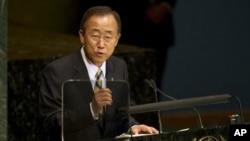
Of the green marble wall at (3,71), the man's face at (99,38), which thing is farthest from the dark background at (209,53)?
the green marble wall at (3,71)

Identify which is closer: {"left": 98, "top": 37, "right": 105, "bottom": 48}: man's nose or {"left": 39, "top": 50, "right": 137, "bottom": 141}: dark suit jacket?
{"left": 39, "top": 50, "right": 137, "bottom": 141}: dark suit jacket

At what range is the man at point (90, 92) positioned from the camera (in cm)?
324

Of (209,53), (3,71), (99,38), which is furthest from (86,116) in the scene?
(209,53)

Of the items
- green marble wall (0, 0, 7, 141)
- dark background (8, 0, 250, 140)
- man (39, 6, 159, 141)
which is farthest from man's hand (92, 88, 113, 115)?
dark background (8, 0, 250, 140)

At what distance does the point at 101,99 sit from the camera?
3277 mm

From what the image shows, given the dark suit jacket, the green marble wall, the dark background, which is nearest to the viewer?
the dark suit jacket

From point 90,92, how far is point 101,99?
0.07 m

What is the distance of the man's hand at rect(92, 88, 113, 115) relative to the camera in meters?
3.25

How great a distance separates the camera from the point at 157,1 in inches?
206

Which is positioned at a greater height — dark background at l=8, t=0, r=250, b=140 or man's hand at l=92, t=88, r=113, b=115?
dark background at l=8, t=0, r=250, b=140

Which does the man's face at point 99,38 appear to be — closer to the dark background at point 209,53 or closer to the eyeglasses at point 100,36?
the eyeglasses at point 100,36

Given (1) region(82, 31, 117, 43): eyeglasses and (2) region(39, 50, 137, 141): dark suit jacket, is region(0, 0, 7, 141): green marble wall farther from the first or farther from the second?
(1) region(82, 31, 117, 43): eyeglasses

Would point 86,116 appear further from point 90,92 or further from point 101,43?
point 101,43

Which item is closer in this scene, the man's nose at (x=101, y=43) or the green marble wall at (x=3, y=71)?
the green marble wall at (x=3, y=71)
